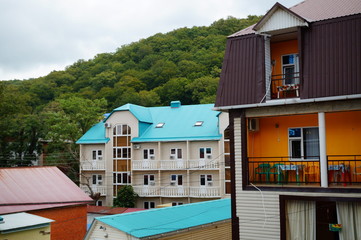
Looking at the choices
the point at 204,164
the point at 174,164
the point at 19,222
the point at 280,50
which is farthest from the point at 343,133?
the point at 174,164

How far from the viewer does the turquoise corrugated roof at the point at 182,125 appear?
3712 centimetres

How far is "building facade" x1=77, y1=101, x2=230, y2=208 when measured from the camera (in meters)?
36.3

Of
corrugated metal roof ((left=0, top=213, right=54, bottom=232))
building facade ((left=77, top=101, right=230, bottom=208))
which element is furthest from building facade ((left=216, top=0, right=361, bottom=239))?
building facade ((left=77, top=101, right=230, bottom=208))

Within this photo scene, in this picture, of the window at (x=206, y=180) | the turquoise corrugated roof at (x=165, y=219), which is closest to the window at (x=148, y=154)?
the window at (x=206, y=180)

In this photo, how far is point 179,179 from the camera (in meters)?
37.8

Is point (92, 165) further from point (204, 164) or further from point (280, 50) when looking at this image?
point (280, 50)

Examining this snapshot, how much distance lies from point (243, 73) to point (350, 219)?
18.6 feet

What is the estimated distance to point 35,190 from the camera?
2517 centimetres

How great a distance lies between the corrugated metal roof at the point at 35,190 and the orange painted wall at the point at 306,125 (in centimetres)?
1522

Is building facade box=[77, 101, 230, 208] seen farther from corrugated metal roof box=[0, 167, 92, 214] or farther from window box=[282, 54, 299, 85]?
window box=[282, 54, 299, 85]

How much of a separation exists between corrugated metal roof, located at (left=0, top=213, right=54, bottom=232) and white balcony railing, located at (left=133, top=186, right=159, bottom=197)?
18028 millimetres

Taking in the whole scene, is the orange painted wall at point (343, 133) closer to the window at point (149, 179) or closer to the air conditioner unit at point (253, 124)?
the air conditioner unit at point (253, 124)

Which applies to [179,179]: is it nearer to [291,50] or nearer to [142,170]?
[142,170]

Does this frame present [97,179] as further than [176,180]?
Yes
